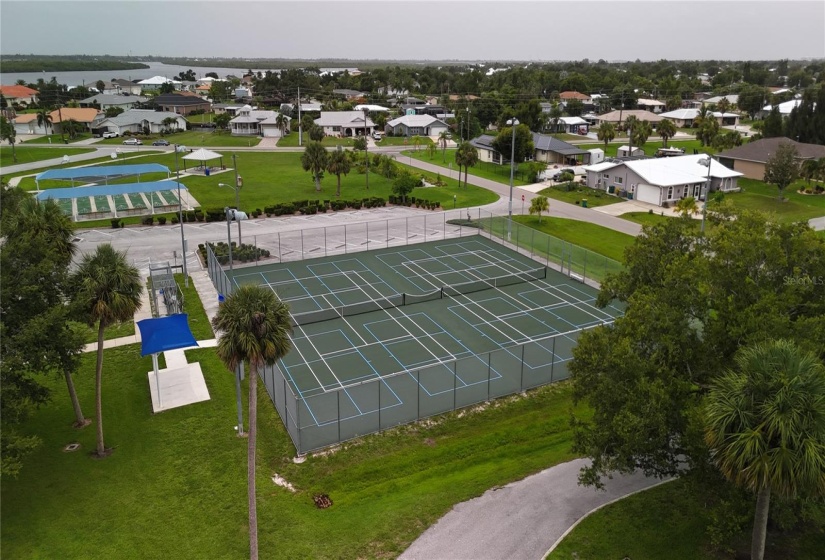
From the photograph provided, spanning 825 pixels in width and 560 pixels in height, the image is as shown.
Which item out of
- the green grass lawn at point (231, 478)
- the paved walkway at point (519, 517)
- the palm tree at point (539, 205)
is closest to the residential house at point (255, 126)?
the palm tree at point (539, 205)

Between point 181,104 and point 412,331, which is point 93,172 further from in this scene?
point 181,104

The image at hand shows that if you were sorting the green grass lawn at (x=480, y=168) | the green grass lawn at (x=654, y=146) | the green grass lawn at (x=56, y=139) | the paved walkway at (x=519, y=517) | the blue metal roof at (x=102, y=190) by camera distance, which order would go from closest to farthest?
the paved walkway at (x=519, y=517), the blue metal roof at (x=102, y=190), the green grass lawn at (x=480, y=168), the green grass lawn at (x=654, y=146), the green grass lawn at (x=56, y=139)

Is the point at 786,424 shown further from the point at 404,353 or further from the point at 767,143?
the point at 767,143

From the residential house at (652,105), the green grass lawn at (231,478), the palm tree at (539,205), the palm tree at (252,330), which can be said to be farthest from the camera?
the residential house at (652,105)

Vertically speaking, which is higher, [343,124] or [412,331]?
[343,124]

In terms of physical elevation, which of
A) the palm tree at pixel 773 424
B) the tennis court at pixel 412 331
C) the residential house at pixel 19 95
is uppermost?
A: the residential house at pixel 19 95

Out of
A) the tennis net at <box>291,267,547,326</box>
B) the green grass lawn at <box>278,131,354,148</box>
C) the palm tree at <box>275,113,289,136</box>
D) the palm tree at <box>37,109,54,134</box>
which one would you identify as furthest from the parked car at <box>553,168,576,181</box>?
the palm tree at <box>37,109,54,134</box>

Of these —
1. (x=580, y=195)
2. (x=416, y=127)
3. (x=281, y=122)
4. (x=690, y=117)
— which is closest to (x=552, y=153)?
(x=580, y=195)

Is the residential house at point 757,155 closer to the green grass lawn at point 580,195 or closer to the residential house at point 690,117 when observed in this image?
the green grass lawn at point 580,195
